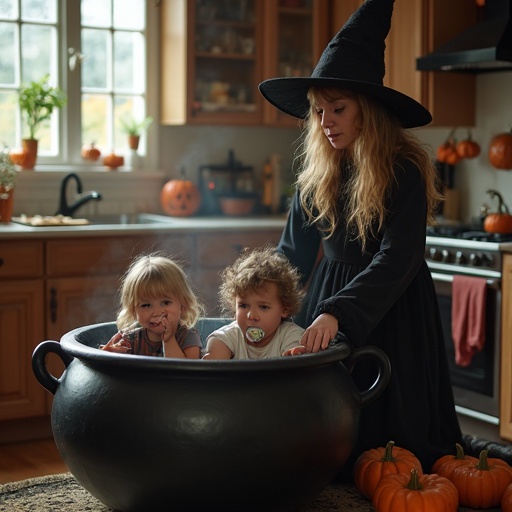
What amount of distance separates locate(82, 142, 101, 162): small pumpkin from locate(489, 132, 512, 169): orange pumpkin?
180cm

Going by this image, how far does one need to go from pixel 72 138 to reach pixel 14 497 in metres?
2.40

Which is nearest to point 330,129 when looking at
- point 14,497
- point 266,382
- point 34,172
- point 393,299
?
point 393,299

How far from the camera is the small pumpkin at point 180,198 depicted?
4.47 m

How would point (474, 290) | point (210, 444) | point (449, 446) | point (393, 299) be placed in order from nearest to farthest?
point (210, 444) < point (393, 299) < point (449, 446) < point (474, 290)

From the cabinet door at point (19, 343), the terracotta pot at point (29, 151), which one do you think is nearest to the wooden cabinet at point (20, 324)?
the cabinet door at point (19, 343)

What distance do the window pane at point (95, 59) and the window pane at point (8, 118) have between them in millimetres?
348

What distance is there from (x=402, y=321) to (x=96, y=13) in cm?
267

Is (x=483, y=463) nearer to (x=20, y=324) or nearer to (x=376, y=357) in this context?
(x=376, y=357)

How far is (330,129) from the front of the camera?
7.55ft

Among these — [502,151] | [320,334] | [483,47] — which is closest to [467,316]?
[502,151]

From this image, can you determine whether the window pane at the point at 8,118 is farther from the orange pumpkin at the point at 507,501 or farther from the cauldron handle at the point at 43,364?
the orange pumpkin at the point at 507,501

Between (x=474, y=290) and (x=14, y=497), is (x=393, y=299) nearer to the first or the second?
(x=14, y=497)

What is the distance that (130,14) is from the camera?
4.49 meters

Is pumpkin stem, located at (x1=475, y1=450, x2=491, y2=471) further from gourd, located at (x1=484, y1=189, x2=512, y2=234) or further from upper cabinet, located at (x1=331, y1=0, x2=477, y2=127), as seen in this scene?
upper cabinet, located at (x1=331, y1=0, x2=477, y2=127)
